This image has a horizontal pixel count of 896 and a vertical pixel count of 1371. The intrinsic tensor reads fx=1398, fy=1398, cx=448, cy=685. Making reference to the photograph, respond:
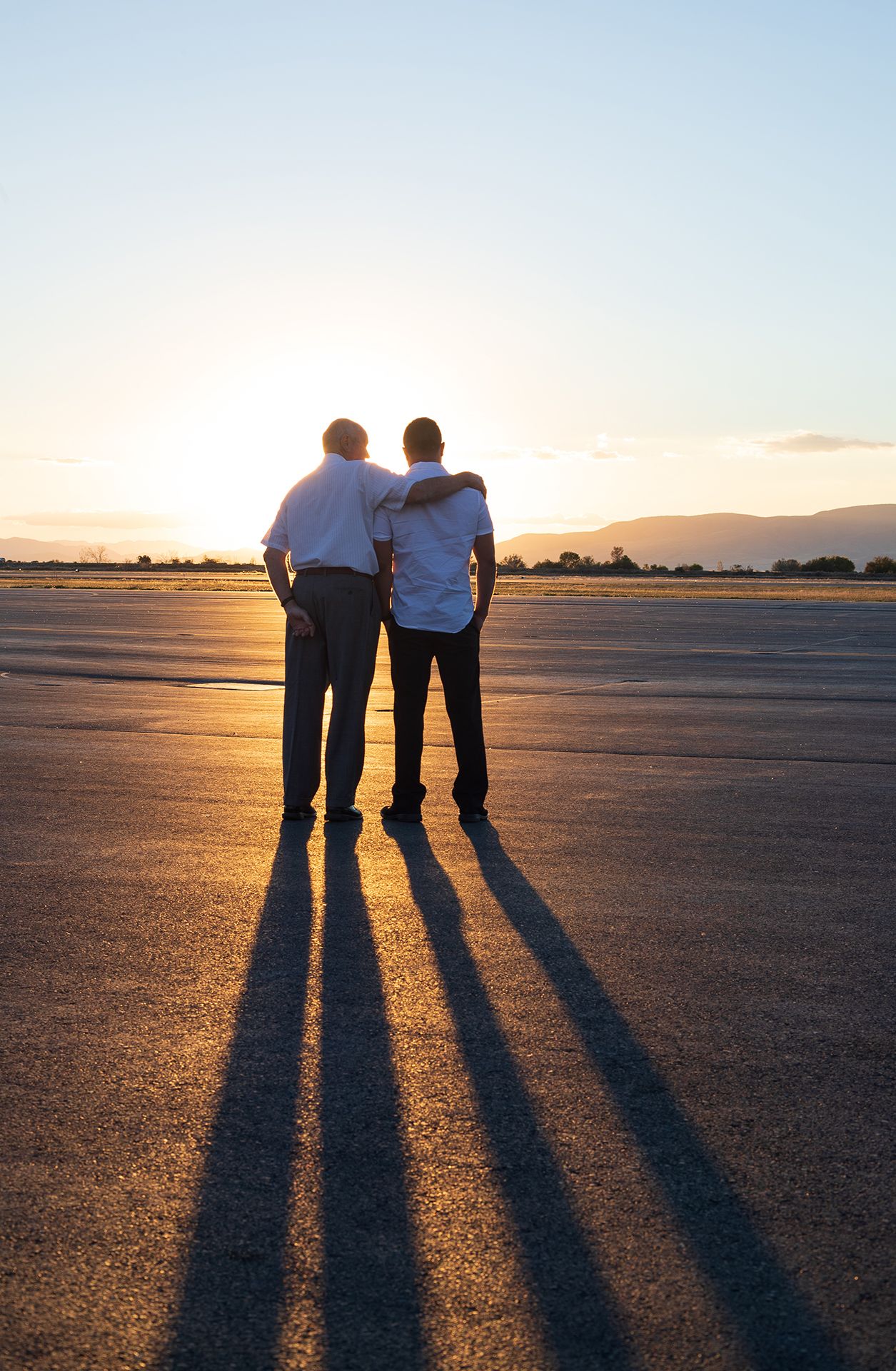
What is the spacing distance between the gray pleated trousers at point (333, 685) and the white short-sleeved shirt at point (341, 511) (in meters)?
0.11

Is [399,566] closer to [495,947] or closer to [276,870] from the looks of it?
[276,870]

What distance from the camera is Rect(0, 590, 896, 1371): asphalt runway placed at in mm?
2430

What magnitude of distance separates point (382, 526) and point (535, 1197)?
4.89m

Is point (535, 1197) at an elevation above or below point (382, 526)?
below

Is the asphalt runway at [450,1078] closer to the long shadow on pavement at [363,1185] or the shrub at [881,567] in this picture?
the long shadow on pavement at [363,1185]

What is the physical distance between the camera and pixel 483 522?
7434 mm

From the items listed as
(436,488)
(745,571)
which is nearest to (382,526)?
(436,488)

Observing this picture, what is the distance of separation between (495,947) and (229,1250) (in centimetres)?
219

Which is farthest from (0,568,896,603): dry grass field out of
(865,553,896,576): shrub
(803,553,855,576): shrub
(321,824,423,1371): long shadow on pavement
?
→ (321,824,423,1371): long shadow on pavement

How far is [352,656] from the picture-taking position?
7.22m

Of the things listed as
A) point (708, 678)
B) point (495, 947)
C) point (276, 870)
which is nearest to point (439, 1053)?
point (495, 947)

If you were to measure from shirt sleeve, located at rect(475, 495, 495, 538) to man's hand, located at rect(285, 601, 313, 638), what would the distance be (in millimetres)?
1002

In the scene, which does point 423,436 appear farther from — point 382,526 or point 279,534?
point 279,534

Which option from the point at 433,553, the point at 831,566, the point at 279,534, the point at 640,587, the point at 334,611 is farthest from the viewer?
the point at 831,566
